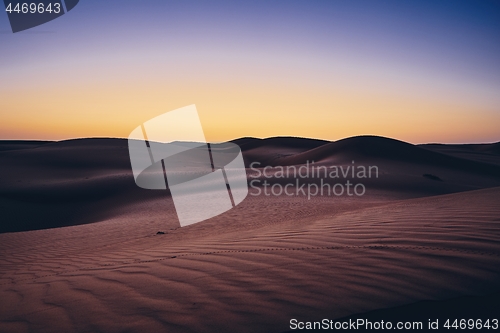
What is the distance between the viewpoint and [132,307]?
260 cm

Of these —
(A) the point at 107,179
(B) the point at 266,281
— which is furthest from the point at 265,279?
(A) the point at 107,179

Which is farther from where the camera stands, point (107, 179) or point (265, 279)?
point (107, 179)

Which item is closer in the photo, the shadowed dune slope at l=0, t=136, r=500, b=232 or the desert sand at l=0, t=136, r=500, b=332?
the desert sand at l=0, t=136, r=500, b=332

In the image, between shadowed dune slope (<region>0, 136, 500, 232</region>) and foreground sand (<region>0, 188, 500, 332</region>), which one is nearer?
foreground sand (<region>0, 188, 500, 332</region>)

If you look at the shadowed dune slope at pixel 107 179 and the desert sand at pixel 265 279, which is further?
the shadowed dune slope at pixel 107 179

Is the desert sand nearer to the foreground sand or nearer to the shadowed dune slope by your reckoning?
the foreground sand

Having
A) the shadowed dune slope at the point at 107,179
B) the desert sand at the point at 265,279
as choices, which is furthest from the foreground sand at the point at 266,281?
Result: the shadowed dune slope at the point at 107,179

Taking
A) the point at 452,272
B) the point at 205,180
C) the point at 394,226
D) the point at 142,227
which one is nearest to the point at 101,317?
the point at 452,272

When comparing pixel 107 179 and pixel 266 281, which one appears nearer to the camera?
pixel 266 281

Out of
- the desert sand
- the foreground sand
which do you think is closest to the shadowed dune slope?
the desert sand

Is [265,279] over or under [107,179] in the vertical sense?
under

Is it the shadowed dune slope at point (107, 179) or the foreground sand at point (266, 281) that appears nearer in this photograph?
the foreground sand at point (266, 281)

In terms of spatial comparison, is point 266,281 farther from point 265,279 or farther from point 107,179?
point 107,179

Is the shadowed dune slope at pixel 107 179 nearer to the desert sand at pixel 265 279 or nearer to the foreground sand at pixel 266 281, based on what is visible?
the desert sand at pixel 265 279
